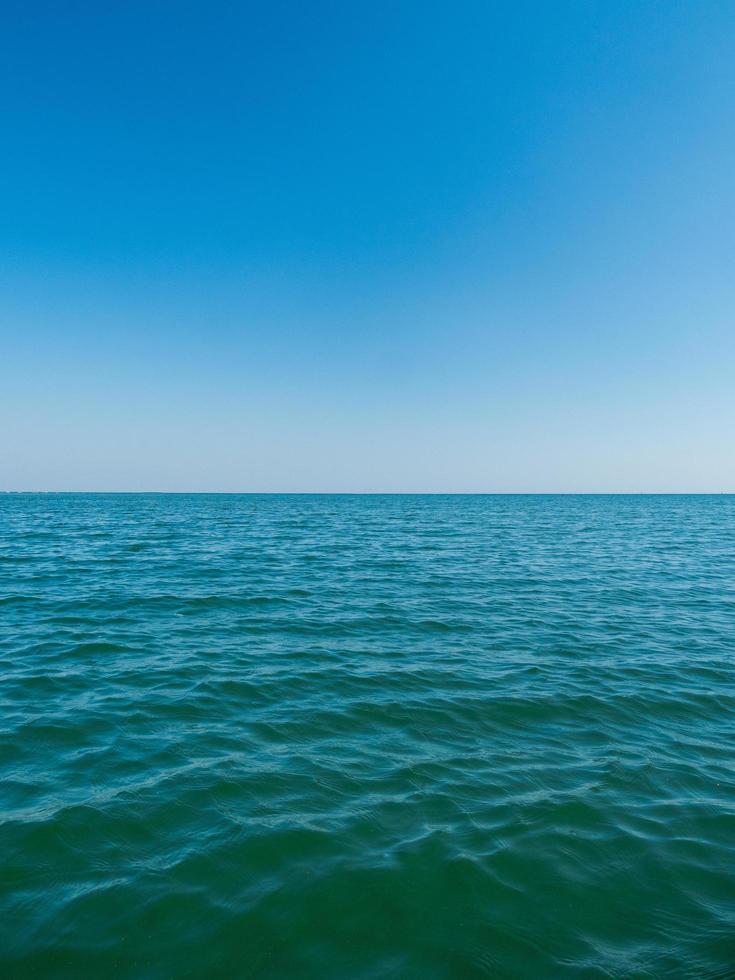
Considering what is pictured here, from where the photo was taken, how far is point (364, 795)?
686cm

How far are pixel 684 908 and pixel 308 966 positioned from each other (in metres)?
3.77

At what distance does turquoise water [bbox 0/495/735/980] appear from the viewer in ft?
15.6

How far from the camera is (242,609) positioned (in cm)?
1700

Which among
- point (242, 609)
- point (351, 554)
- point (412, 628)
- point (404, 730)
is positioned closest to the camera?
point (404, 730)

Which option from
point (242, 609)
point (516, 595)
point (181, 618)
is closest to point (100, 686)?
point (181, 618)

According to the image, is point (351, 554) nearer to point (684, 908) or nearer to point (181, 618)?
point (181, 618)

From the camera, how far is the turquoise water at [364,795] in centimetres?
475

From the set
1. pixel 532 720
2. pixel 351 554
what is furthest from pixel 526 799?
pixel 351 554

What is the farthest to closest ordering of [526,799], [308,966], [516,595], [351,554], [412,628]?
[351,554]
[516,595]
[412,628]
[526,799]
[308,966]

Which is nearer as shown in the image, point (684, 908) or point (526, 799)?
point (684, 908)

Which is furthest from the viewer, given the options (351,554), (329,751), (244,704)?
(351,554)

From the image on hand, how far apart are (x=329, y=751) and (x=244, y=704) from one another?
2423mm

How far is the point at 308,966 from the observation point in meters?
4.50

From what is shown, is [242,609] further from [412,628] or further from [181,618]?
[412,628]
